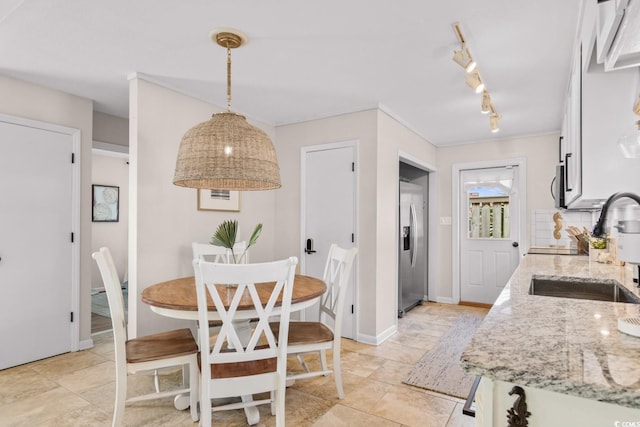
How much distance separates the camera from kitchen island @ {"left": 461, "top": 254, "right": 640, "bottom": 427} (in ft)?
2.00

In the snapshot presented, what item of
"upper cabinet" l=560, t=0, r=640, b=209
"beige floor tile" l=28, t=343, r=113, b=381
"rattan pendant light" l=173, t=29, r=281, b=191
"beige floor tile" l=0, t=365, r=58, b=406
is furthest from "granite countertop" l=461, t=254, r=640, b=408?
"beige floor tile" l=28, t=343, r=113, b=381

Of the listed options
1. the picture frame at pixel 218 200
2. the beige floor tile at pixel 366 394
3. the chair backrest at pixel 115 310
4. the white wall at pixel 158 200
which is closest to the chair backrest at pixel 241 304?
the chair backrest at pixel 115 310

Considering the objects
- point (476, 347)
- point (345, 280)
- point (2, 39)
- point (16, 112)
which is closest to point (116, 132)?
point (16, 112)

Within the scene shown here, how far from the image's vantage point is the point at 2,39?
7.45 ft

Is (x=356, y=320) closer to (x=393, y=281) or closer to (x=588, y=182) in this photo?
(x=393, y=281)

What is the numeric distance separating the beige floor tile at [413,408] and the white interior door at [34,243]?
9.21ft

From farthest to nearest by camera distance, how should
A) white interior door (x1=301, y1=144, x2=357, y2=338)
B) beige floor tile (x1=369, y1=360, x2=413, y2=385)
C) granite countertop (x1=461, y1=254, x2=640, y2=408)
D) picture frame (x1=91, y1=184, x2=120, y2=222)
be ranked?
picture frame (x1=91, y1=184, x2=120, y2=222), white interior door (x1=301, y1=144, x2=357, y2=338), beige floor tile (x1=369, y1=360, x2=413, y2=385), granite countertop (x1=461, y1=254, x2=640, y2=408)

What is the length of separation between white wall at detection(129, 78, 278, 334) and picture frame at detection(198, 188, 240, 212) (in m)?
0.06

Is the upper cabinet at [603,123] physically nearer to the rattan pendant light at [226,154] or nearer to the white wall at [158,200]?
the rattan pendant light at [226,154]

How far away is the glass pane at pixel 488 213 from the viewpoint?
485 centimetres

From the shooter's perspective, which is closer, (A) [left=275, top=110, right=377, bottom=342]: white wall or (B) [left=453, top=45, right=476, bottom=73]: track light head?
(B) [left=453, top=45, right=476, bottom=73]: track light head

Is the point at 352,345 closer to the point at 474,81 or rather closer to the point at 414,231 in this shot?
the point at 414,231

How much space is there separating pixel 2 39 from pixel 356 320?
11.5 ft

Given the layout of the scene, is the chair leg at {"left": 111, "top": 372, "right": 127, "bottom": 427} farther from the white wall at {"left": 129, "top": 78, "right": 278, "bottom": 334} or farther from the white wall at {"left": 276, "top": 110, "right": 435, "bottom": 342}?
the white wall at {"left": 276, "top": 110, "right": 435, "bottom": 342}
